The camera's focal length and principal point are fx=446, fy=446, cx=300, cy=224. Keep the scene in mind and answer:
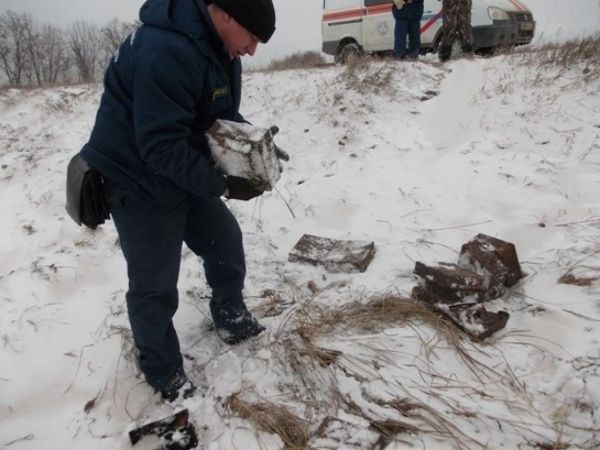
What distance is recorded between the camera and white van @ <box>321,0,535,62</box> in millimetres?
7395

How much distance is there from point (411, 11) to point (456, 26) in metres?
0.67

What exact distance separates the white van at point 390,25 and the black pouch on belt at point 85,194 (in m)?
5.70

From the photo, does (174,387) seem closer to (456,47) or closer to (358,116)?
(358,116)

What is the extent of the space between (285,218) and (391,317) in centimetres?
A: 161

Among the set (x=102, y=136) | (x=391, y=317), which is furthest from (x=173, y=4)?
(x=391, y=317)

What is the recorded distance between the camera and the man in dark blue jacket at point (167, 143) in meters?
1.41

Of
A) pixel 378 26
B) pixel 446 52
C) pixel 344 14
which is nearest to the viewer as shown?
pixel 446 52

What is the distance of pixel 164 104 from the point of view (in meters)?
1.40

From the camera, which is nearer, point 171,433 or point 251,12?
point 251,12

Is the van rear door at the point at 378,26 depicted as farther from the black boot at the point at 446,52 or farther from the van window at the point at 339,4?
the black boot at the point at 446,52

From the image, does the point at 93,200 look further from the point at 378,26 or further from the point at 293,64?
the point at 378,26

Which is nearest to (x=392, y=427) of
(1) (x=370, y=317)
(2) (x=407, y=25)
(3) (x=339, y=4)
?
(1) (x=370, y=317)

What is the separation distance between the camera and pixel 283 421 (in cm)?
171

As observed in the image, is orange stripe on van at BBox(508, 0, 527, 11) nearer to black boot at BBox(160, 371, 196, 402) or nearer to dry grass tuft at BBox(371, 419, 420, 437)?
dry grass tuft at BBox(371, 419, 420, 437)
